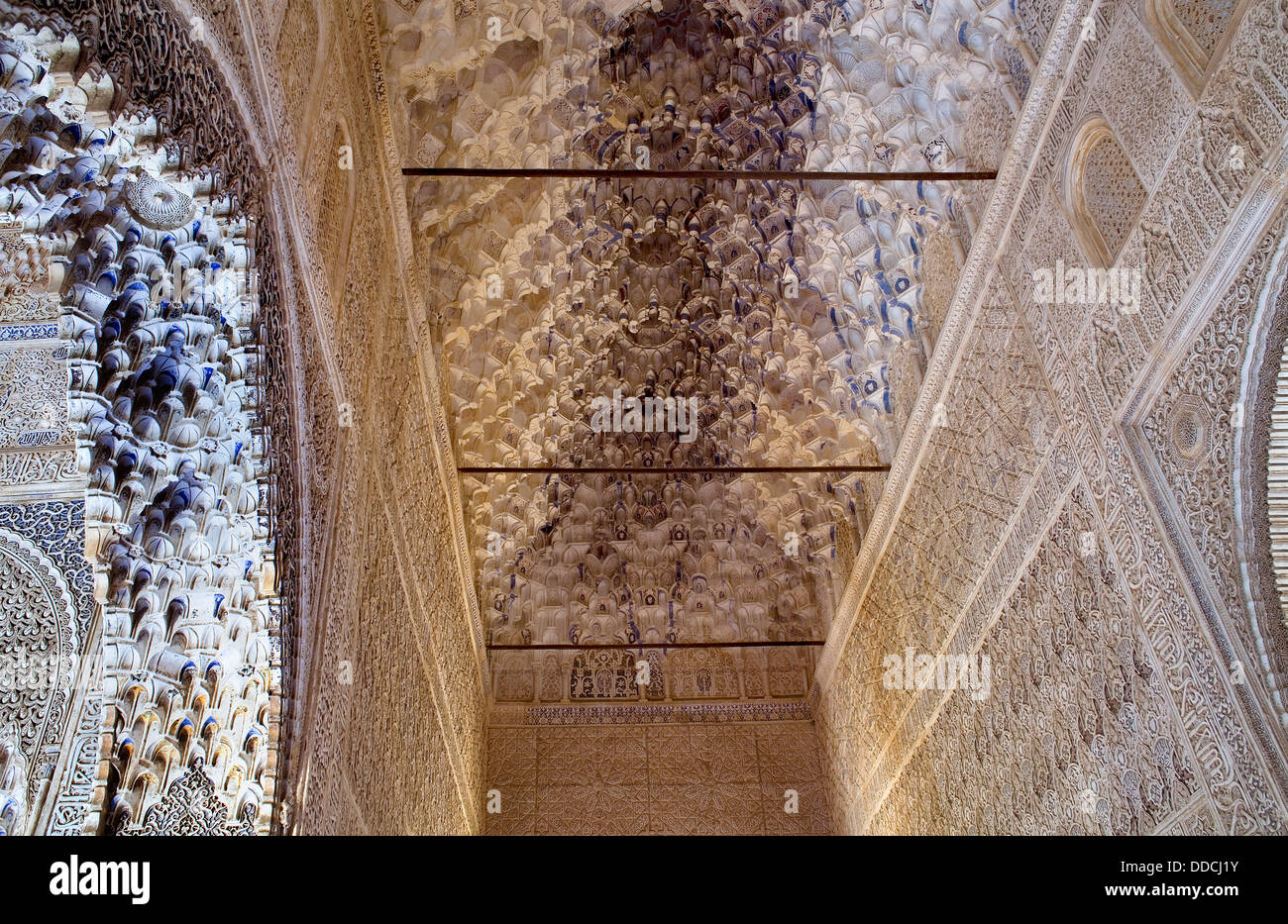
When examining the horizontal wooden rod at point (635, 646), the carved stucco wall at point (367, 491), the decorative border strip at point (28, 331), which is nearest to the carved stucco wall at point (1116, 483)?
the horizontal wooden rod at point (635, 646)

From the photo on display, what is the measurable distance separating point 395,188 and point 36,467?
2714mm

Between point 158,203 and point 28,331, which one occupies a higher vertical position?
point 28,331

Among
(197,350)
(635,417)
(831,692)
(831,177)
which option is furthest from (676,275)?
(197,350)

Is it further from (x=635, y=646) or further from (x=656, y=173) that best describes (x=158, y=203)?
(x=635, y=646)

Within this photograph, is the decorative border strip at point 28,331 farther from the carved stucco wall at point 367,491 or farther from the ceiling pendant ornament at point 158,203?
the ceiling pendant ornament at point 158,203

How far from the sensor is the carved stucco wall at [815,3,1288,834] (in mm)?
3357

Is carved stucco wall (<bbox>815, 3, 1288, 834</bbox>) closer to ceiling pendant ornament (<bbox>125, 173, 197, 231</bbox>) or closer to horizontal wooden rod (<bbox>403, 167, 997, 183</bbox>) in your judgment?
horizontal wooden rod (<bbox>403, 167, 997, 183</bbox>)

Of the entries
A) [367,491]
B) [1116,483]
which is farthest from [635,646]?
[1116,483]

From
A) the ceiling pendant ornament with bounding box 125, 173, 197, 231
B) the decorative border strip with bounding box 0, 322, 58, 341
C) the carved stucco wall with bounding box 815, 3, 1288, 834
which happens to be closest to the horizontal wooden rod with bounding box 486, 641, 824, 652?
the carved stucco wall with bounding box 815, 3, 1288, 834

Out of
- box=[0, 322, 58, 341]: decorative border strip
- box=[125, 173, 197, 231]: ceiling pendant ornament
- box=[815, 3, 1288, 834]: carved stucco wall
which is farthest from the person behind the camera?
box=[0, 322, 58, 341]: decorative border strip

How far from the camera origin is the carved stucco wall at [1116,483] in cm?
336

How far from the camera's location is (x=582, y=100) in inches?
250

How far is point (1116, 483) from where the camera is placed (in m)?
4.12

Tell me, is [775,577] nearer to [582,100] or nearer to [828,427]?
[828,427]
